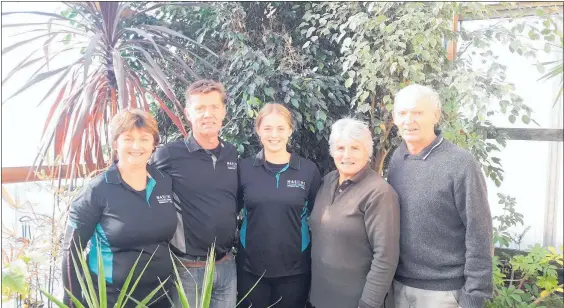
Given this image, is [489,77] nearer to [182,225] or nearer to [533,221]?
[533,221]

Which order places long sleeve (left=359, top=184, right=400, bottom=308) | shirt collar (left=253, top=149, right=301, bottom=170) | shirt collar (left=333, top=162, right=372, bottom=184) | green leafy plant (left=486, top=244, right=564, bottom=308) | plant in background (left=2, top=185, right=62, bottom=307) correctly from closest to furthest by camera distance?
long sleeve (left=359, top=184, right=400, bottom=308) → shirt collar (left=333, top=162, right=372, bottom=184) → shirt collar (left=253, top=149, right=301, bottom=170) → plant in background (left=2, top=185, right=62, bottom=307) → green leafy plant (left=486, top=244, right=564, bottom=308)

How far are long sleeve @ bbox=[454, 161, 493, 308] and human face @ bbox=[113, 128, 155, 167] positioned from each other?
1288 mm

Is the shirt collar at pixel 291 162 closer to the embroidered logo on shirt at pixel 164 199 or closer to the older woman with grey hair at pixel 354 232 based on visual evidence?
the older woman with grey hair at pixel 354 232

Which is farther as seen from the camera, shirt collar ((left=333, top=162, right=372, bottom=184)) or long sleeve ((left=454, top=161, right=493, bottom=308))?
shirt collar ((left=333, top=162, right=372, bottom=184))

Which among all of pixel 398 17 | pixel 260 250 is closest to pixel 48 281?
pixel 260 250

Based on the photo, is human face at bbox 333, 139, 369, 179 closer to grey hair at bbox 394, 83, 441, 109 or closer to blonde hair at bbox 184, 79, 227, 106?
grey hair at bbox 394, 83, 441, 109

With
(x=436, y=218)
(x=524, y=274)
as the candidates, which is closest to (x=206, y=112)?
(x=436, y=218)

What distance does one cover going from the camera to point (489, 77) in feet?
8.87

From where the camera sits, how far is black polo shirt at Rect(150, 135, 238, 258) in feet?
6.41

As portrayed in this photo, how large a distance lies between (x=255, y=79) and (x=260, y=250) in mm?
1267

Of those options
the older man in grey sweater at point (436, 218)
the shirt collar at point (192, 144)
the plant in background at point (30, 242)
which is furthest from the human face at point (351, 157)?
the plant in background at point (30, 242)

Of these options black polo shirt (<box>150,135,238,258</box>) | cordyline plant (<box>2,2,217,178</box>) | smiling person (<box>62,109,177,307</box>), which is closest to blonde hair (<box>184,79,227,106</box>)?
cordyline plant (<box>2,2,217,178</box>)

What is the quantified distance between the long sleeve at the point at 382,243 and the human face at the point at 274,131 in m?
0.57

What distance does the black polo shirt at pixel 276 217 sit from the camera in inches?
78.9
